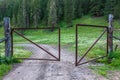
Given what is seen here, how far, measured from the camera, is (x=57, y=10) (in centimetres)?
9056

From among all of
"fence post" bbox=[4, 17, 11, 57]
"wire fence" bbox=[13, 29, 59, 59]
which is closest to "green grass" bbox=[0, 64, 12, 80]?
"fence post" bbox=[4, 17, 11, 57]

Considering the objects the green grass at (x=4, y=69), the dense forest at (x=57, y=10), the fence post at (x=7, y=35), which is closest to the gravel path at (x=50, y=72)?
the green grass at (x=4, y=69)

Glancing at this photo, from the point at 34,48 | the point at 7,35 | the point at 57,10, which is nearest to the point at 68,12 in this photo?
the point at 57,10

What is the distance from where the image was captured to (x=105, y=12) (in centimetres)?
7856

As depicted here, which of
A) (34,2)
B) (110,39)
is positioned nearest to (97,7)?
(34,2)

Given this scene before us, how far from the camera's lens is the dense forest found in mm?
80000

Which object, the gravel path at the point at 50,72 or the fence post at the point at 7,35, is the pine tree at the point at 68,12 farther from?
the gravel path at the point at 50,72

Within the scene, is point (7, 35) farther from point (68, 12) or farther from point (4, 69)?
point (68, 12)

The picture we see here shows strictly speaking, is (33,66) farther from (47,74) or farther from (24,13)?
(24,13)

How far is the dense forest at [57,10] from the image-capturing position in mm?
80000

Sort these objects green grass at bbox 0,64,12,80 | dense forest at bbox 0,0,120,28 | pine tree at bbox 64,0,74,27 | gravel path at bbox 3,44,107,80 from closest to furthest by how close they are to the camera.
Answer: gravel path at bbox 3,44,107,80 → green grass at bbox 0,64,12,80 → dense forest at bbox 0,0,120,28 → pine tree at bbox 64,0,74,27

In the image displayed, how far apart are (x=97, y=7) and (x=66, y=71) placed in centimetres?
7638

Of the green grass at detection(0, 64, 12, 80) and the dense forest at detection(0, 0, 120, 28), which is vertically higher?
the dense forest at detection(0, 0, 120, 28)

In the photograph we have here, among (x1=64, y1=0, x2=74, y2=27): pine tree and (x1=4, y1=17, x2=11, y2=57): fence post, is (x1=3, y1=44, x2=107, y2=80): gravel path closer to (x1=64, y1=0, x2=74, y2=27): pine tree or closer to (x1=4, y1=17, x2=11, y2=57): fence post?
(x1=4, y1=17, x2=11, y2=57): fence post
